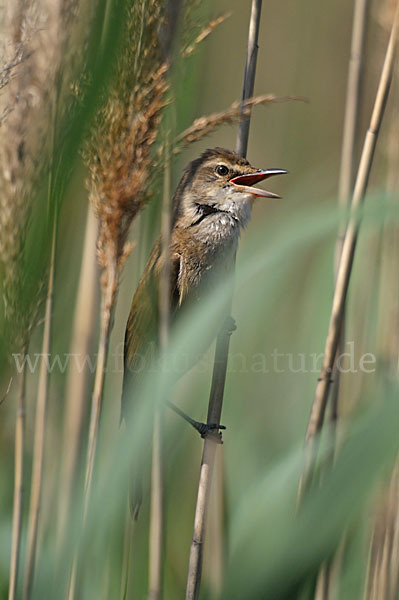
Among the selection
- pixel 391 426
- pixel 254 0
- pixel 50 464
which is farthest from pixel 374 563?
pixel 254 0

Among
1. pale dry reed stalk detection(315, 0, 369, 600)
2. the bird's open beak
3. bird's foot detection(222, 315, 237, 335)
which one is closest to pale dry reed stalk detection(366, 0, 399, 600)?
pale dry reed stalk detection(315, 0, 369, 600)

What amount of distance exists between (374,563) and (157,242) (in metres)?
1.12

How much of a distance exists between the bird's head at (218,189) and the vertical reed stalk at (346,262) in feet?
1.31

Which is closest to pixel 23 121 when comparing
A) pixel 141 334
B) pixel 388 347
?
pixel 141 334

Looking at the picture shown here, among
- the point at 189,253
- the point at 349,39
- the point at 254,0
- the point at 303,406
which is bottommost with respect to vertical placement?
the point at 303,406

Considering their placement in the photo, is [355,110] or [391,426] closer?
[391,426]

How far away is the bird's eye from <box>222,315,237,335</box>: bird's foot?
49cm

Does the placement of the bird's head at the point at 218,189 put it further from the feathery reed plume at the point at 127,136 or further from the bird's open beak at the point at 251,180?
the feathery reed plume at the point at 127,136

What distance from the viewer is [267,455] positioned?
2002 millimetres

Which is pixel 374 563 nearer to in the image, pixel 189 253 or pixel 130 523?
pixel 130 523

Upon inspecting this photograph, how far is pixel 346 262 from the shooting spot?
167 cm

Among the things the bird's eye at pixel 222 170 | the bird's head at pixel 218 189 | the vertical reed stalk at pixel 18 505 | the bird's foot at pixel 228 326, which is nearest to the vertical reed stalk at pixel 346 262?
the bird's foot at pixel 228 326

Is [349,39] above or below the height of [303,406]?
above

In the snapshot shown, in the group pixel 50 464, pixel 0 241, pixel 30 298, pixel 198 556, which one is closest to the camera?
pixel 30 298
